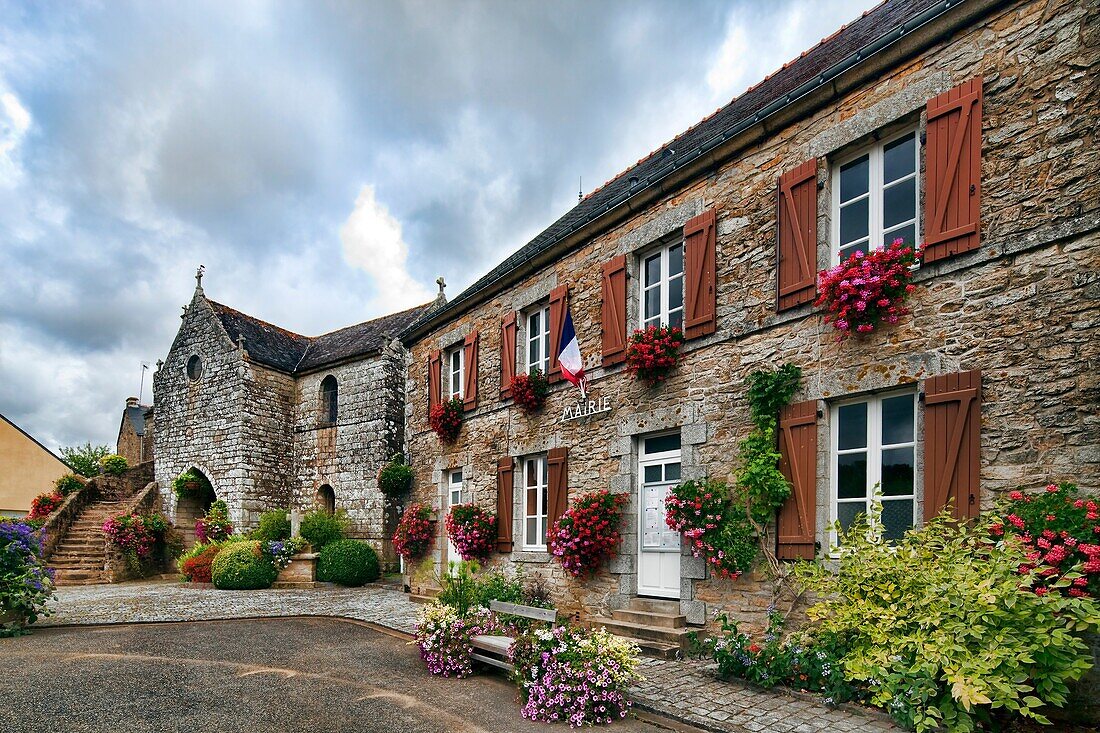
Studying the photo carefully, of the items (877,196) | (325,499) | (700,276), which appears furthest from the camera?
(325,499)

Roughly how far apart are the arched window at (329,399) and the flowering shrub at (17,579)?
30.6ft

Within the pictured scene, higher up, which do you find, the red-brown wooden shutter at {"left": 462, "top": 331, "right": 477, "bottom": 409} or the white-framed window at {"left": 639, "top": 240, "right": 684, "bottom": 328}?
the white-framed window at {"left": 639, "top": 240, "right": 684, "bottom": 328}

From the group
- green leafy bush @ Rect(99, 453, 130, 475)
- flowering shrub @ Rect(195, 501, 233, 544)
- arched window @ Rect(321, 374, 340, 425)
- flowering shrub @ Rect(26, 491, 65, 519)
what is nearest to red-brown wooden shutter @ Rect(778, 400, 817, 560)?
arched window @ Rect(321, 374, 340, 425)

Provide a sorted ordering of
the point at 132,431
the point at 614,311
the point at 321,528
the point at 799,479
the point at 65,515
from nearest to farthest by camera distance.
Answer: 1. the point at 799,479
2. the point at 614,311
3. the point at 321,528
4. the point at 65,515
5. the point at 132,431

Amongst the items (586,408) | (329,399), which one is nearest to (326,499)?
(329,399)

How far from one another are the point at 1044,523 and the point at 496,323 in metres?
8.42

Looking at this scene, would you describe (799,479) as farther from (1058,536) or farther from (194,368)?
(194,368)

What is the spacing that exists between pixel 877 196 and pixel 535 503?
21.3ft

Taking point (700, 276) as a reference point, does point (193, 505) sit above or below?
below

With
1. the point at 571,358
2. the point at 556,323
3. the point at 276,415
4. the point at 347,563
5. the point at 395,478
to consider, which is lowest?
the point at 347,563

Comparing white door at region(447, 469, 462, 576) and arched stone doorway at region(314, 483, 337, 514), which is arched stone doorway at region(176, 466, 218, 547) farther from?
white door at region(447, 469, 462, 576)

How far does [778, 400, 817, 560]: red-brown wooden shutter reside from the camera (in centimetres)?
615

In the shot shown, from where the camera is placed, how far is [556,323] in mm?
9758

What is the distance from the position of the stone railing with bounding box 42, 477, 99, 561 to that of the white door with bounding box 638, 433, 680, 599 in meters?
15.4
